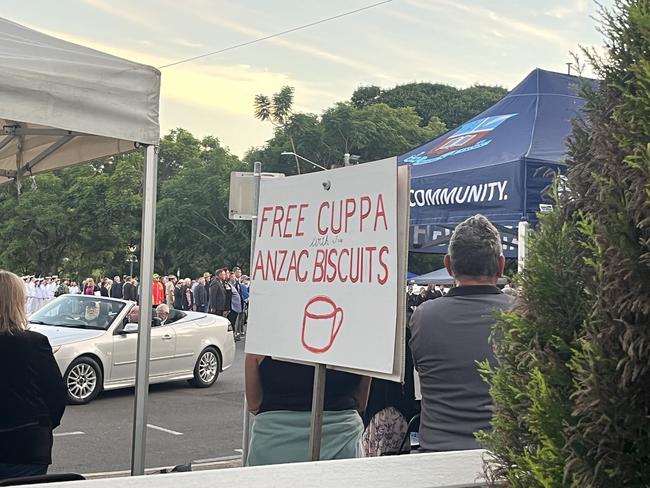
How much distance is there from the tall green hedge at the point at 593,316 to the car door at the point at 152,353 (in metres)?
10.2

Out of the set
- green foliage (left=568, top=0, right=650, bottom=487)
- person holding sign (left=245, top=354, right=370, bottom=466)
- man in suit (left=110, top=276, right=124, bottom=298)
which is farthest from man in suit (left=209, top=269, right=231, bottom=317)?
green foliage (left=568, top=0, right=650, bottom=487)

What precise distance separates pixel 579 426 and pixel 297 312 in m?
2.07

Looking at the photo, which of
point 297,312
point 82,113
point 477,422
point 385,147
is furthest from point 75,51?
point 385,147

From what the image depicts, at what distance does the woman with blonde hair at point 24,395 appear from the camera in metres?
3.58

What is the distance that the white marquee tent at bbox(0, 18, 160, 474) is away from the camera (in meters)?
3.82

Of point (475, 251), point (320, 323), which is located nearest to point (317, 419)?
point (320, 323)

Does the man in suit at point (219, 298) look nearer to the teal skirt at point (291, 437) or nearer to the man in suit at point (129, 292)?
the man in suit at point (129, 292)

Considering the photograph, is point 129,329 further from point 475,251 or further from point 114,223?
point 114,223

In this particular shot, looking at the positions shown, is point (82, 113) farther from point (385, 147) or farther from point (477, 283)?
point (385, 147)

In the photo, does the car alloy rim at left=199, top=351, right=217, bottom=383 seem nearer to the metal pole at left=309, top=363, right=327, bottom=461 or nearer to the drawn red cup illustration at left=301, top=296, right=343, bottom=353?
the drawn red cup illustration at left=301, top=296, right=343, bottom=353

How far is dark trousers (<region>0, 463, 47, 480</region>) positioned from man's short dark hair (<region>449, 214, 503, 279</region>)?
6.62 ft

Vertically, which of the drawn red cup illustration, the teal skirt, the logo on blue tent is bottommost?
the teal skirt

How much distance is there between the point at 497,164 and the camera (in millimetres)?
6836

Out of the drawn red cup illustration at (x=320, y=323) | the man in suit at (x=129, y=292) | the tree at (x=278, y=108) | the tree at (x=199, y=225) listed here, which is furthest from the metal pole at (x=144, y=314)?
the tree at (x=278, y=108)
